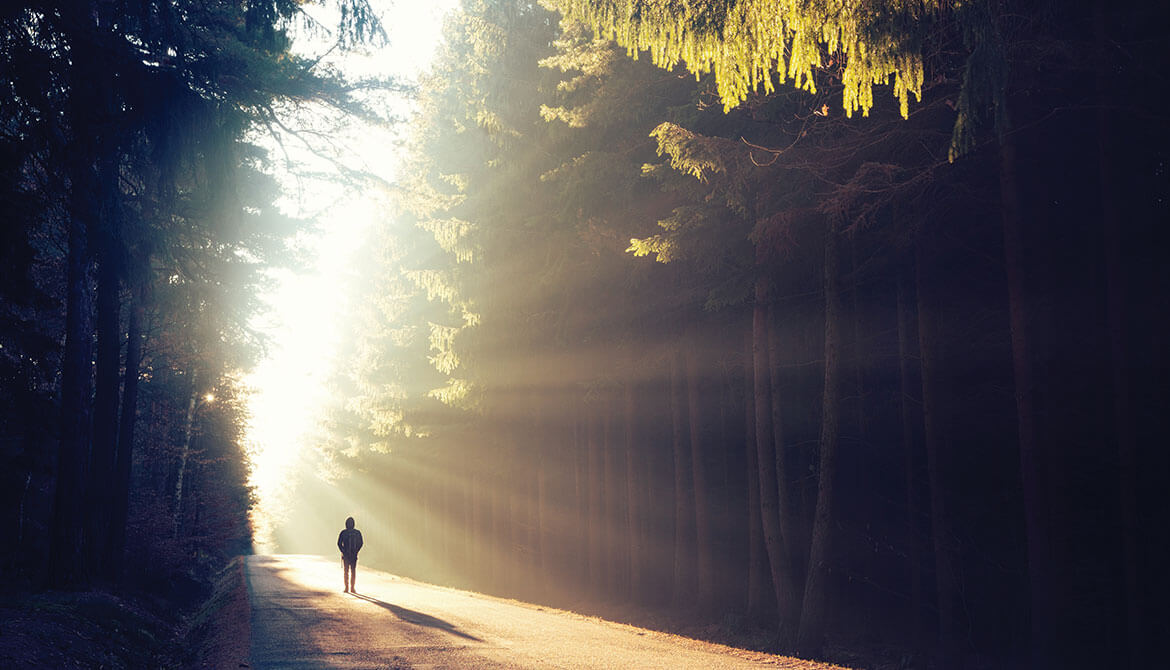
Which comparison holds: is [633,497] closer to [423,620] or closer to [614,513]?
[614,513]

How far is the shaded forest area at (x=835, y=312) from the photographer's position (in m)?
10.6

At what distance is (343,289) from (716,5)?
38552 millimetres

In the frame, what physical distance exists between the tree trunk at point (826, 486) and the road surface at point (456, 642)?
133 centimetres

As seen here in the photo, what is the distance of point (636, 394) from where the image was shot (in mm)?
22031

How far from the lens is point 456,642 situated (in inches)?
481

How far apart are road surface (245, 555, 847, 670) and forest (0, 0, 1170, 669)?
9.30ft

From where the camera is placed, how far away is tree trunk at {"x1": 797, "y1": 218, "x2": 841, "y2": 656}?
13555 mm

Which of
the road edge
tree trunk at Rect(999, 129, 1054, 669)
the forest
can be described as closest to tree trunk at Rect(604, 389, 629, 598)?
the forest

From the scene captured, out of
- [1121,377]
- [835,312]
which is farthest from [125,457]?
[1121,377]

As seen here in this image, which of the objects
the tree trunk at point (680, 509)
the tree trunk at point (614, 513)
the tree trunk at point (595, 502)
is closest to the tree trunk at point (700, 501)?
the tree trunk at point (680, 509)

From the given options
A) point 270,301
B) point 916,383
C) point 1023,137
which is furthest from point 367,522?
point 1023,137

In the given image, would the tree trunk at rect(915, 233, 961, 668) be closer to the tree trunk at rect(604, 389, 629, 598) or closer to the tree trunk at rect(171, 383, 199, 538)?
the tree trunk at rect(604, 389, 629, 598)

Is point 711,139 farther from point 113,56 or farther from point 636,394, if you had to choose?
point 636,394

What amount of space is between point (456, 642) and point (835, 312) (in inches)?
325
